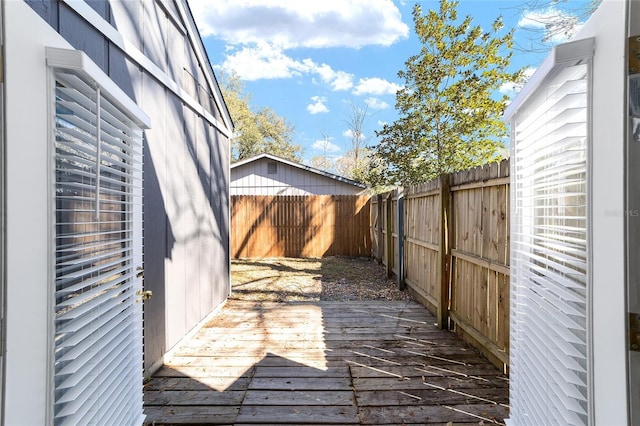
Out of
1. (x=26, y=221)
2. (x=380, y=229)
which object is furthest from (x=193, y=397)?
(x=380, y=229)

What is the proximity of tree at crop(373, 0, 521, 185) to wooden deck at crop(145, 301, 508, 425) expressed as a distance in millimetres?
8023

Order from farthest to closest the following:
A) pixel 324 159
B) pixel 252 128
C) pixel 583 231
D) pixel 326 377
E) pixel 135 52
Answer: pixel 324 159
pixel 252 128
pixel 326 377
pixel 135 52
pixel 583 231

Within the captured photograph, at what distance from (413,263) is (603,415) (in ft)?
15.5

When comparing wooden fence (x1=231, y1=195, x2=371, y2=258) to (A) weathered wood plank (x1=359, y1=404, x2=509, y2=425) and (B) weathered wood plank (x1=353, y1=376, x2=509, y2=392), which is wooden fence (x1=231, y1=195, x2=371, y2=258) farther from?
(A) weathered wood plank (x1=359, y1=404, x2=509, y2=425)

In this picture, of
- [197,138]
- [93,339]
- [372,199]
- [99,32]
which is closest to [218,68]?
[372,199]

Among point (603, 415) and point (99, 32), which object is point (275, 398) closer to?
point (603, 415)

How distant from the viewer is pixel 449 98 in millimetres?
10773

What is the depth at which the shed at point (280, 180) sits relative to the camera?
12.8m

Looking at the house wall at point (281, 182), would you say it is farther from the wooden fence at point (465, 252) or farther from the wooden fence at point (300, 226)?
the wooden fence at point (465, 252)

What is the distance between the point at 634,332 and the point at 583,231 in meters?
0.40

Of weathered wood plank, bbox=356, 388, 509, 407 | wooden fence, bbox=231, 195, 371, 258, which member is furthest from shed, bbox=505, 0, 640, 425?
wooden fence, bbox=231, 195, 371, 258

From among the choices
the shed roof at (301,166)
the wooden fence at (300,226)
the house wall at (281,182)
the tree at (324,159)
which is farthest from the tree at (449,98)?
the tree at (324,159)

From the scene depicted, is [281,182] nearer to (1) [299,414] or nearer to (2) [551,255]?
(1) [299,414]

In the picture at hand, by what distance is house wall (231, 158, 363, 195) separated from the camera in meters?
12.8
